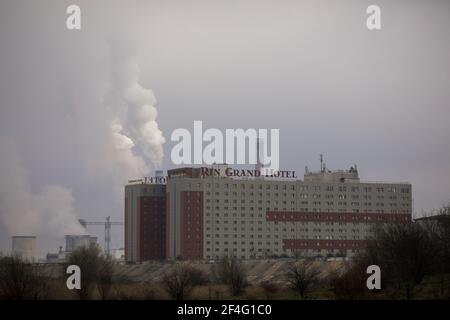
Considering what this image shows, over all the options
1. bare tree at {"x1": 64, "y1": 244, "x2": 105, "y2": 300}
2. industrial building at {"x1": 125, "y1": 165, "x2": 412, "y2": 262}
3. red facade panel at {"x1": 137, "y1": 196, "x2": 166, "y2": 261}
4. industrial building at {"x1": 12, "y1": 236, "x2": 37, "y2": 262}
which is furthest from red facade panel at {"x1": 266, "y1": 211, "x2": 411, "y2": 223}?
bare tree at {"x1": 64, "y1": 244, "x2": 105, "y2": 300}

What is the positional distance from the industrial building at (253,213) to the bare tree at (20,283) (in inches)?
1678

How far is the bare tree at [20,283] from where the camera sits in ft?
88.9

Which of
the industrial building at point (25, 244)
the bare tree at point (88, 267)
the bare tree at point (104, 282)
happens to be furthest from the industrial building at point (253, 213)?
the bare tree at point (104, 282)

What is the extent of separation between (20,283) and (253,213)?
54.1m

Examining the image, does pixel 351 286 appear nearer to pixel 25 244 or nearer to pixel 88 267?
pixel 88 267

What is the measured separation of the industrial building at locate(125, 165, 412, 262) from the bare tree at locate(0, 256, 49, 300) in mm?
42610

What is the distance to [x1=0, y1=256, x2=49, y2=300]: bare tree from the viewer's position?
27.1 meters

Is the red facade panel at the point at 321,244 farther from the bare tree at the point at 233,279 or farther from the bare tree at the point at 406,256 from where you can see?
the bare tree at the point at 406,256

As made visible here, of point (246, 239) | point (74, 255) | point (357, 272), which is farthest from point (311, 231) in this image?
point (357, 272)

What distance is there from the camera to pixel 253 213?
82125 millimetres

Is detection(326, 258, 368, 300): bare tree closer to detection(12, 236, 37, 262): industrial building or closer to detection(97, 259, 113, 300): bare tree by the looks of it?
detection(97, 259, 113, 300): bare tree
